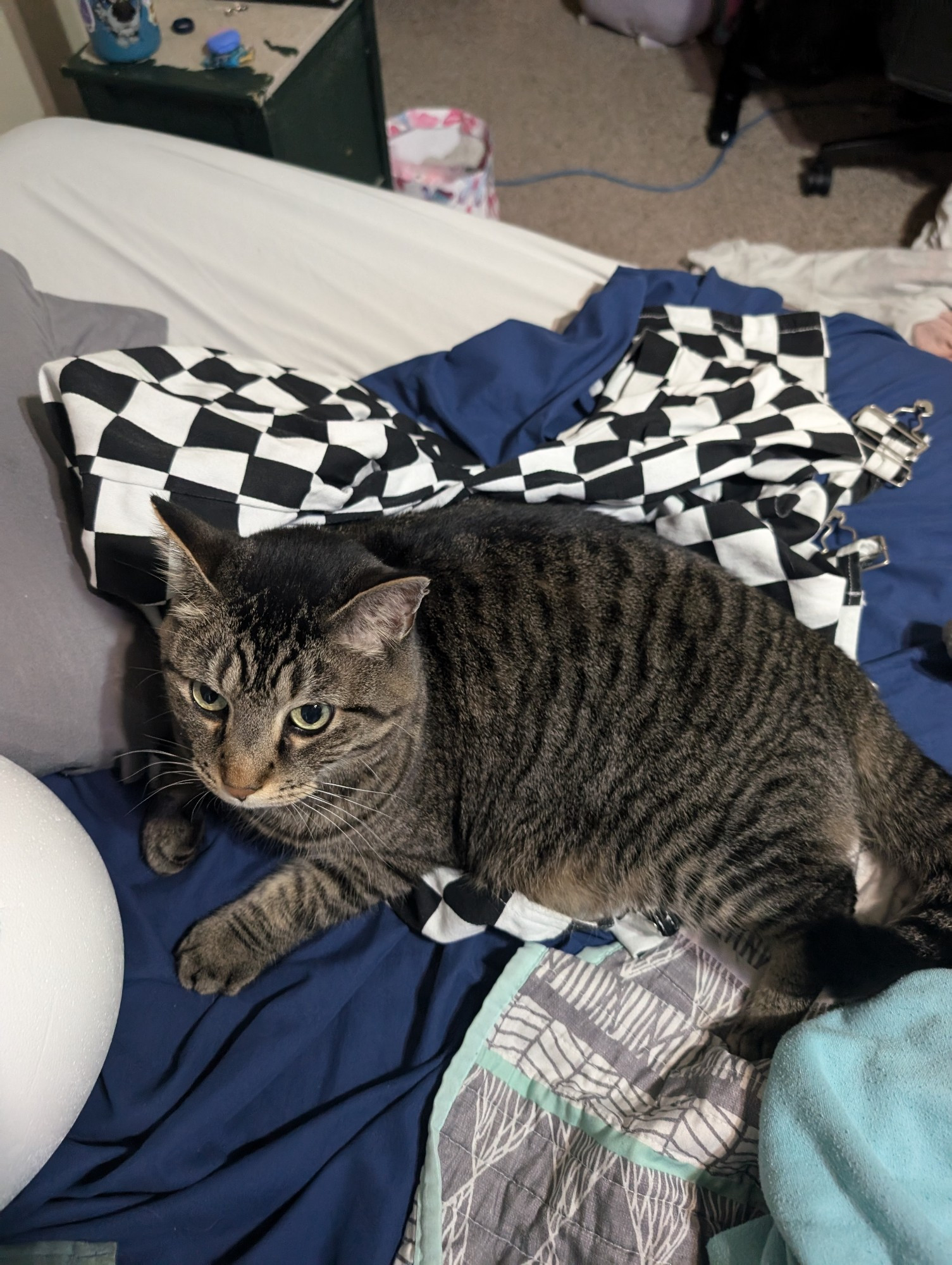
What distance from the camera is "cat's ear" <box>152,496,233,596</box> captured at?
90 centimetres

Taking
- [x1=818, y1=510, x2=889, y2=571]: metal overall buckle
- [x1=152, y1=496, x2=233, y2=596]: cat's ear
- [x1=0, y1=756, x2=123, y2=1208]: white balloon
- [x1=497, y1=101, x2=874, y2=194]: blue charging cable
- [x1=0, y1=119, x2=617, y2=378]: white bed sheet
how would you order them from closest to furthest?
[x1=0, y1=756, x2=123, y2=1208]: white balloon
[x1=152, y1=496, x2=233, y2=596]: cat's ear
[x1=818, y1=510, x2=889, y2=571]: metal overall buckle
[x1=0, y1=119, x2=617, y2=378]: white bed sheet
[x1=497, y1=101, x2=874, y2=194]: blue charging cable

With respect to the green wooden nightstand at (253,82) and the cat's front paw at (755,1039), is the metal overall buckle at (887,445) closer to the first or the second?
the cat's front paw at (755,1039)

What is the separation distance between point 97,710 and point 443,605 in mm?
493

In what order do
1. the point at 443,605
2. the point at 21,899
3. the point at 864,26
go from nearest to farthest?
the point at 21,899 < the point at 443,605 < the point at 864,26

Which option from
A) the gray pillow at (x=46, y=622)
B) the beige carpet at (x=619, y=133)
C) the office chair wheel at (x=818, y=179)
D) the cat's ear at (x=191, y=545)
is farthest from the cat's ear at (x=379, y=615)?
the office chair wheel at (x=818, y=179)

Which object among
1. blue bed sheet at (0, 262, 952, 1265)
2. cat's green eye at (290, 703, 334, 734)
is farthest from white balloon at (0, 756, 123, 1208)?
cat's green eye at (290, 703, 334, 734)

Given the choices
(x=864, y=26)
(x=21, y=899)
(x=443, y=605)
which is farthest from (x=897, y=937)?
(x=864, y=26)

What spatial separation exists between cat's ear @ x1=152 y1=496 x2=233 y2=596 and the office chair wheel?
2508 mm

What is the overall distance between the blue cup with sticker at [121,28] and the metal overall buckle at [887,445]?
5.27 ft

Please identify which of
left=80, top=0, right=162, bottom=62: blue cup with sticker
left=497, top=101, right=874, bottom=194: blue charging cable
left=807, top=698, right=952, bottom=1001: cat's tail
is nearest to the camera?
left=807, top=698, right=952, bottom=1001: cat's tail

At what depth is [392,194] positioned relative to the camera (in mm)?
1789

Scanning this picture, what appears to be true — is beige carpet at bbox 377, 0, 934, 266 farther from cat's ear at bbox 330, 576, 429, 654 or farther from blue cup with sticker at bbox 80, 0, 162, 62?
cat's ear at bbox 330, 576, 429, 654

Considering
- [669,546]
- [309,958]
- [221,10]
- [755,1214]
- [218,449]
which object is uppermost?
[221,10]

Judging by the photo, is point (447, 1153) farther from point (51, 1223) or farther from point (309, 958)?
point (51, 1223)
